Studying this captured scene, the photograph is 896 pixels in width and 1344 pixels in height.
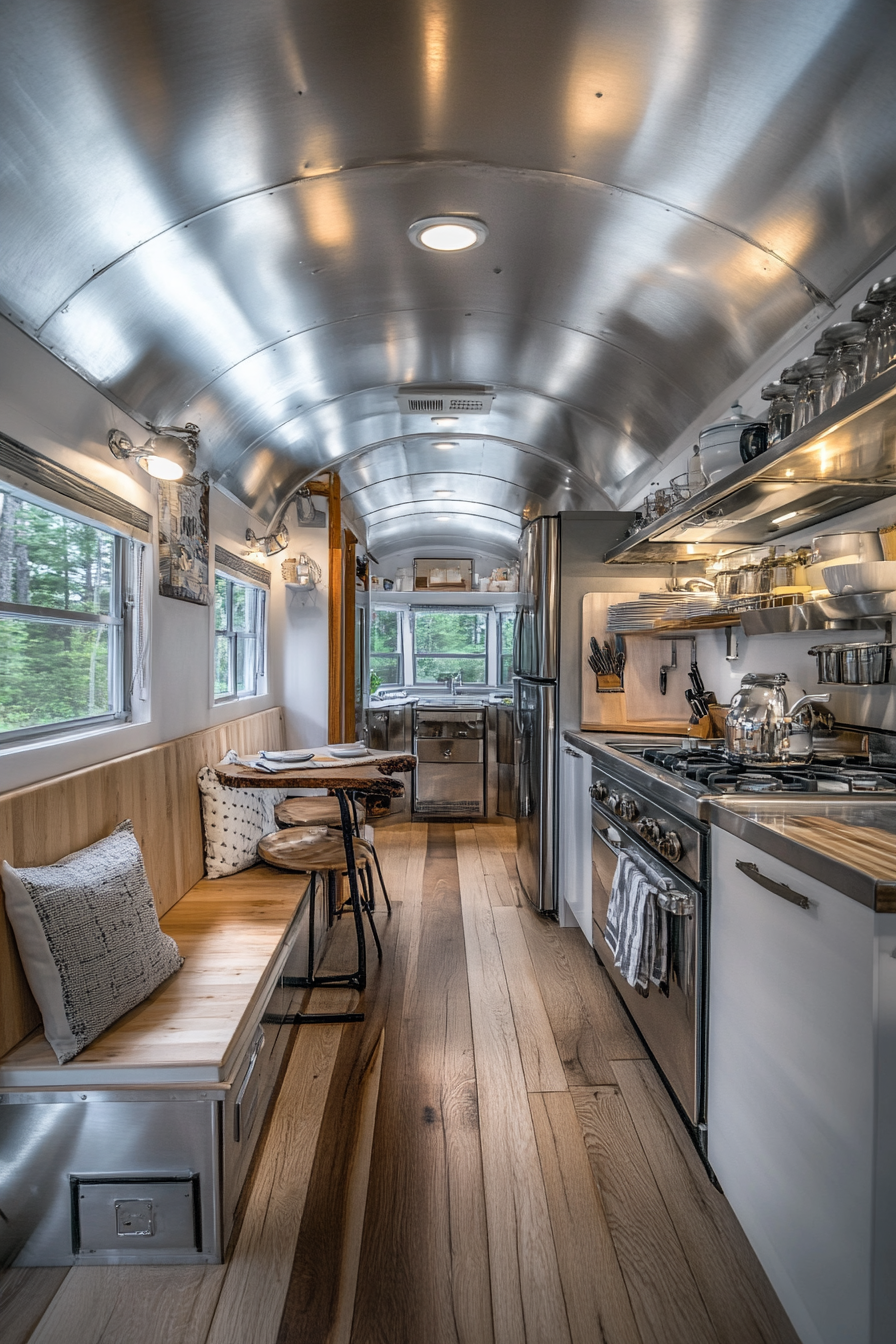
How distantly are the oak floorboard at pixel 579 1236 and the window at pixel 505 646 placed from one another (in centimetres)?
577

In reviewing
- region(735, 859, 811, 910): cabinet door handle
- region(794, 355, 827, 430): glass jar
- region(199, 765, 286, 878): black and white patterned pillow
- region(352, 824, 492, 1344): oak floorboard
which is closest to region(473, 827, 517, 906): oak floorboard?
region(352, 824, 492, 1344): oak floorboard

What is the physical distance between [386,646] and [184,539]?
4709 millimetres

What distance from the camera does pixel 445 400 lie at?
4352 mm

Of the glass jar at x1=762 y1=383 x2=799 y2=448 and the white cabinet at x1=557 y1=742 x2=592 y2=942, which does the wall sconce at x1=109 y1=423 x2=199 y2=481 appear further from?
the white cabinet at x1=557 y1=742 x2=592 y2=942

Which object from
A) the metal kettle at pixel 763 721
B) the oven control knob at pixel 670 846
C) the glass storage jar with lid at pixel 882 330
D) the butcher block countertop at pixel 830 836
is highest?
the glass storage jar with lid at pixel 882 330

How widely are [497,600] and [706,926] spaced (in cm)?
593

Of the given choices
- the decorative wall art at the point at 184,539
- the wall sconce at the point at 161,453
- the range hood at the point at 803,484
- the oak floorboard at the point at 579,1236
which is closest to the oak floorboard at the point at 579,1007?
the oak floorboard at the point at 579,1236

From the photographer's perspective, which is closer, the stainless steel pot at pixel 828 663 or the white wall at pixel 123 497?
the white wall at pixel 123 497

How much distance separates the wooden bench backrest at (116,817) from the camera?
190cm

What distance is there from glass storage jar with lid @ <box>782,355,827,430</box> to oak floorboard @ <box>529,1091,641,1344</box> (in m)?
1.88

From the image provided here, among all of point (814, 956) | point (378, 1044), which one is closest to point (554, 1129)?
point (378, 1044)

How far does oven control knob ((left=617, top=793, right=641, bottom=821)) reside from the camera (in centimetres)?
256

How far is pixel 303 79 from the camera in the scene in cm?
193

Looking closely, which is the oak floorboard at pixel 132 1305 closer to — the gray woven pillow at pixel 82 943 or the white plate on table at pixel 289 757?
the gray woven pillow at pixel 82 943
